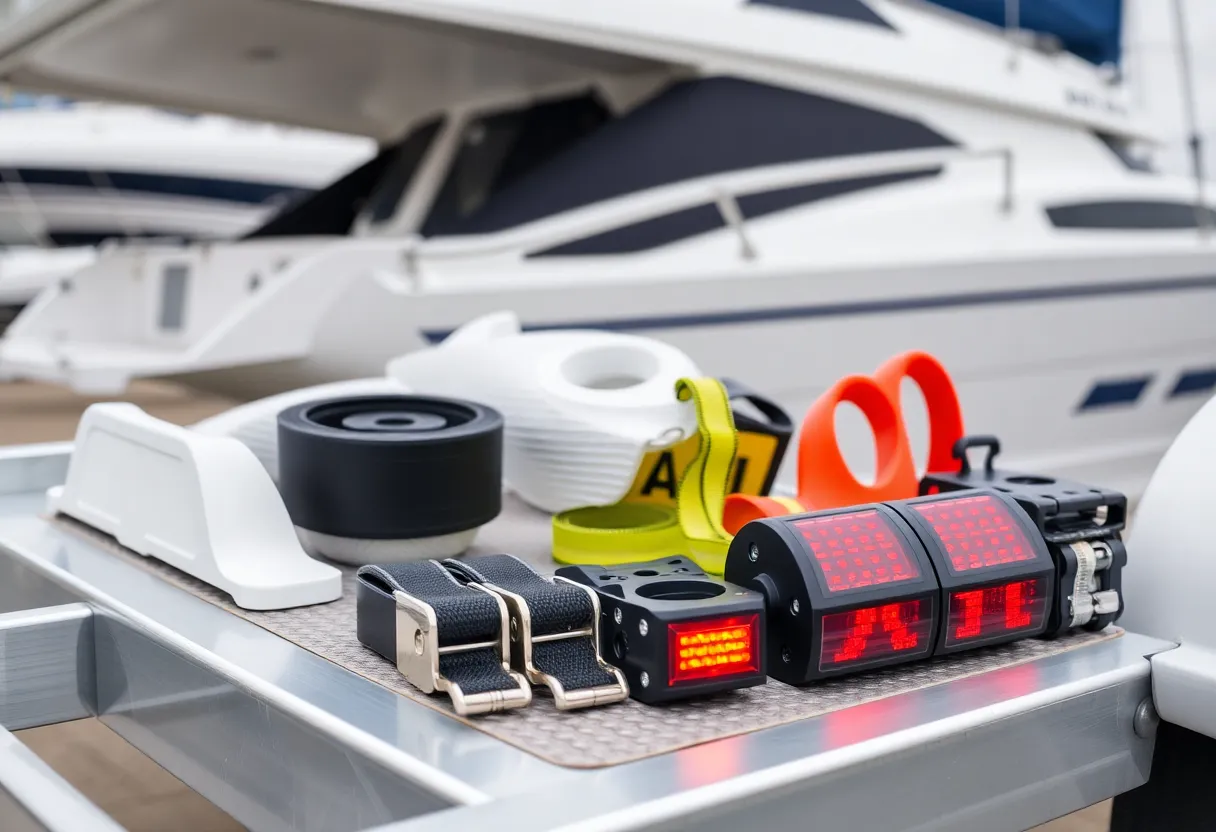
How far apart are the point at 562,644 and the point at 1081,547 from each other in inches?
17.4

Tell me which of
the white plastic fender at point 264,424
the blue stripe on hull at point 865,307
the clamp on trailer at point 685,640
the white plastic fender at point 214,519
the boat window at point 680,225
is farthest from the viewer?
the boat window at point 680,225

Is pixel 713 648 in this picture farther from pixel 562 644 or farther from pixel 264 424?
pixel 264 424

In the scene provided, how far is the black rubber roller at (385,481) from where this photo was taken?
1030mm

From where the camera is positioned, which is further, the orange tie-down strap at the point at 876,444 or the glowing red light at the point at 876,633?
the orange tie-down strap at the point at 876,444

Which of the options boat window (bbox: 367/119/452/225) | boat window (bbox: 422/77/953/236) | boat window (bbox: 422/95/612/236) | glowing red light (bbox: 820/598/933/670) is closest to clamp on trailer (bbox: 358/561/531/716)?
glowing red light (bbox: 820/598/933/670)

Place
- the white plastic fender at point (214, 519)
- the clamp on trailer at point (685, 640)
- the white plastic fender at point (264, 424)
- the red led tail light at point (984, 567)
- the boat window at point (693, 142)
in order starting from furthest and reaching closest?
1. the boat window at point (693, 142)
2. the white plastic fender at point (264, 424)
3. the white plastic fender at point (214, 519)
4. the red led tail light at point (984, 567)
5. the clamp on trailer at point (685, 640)

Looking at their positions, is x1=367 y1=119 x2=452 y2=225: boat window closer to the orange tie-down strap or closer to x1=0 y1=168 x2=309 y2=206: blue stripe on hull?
the orange tie-down strap

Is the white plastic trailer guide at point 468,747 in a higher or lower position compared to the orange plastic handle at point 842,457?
lower

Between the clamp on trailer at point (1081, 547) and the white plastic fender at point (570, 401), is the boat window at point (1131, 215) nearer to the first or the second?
the white plastic fender at point (570, 401)

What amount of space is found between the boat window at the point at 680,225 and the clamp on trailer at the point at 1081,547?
2495 mm

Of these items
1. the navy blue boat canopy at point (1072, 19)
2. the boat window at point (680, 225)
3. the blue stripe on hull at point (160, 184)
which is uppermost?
the navy blue boat canopy at point (1072, 19)

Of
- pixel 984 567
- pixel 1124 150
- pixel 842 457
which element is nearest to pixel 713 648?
pixel 984 567

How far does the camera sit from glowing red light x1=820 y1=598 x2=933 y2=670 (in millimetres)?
780

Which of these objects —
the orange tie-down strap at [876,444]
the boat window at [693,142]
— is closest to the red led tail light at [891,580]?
the orange tie-down strap at [876,444]
